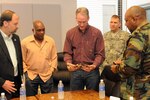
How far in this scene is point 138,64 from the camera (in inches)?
89.2

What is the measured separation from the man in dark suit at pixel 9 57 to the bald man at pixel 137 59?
1237 millimetres

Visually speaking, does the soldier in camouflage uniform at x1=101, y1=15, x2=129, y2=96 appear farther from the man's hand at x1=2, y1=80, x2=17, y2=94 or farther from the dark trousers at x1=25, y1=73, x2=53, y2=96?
the man's hand at x1=2, y1=80, x2=17, y2=94

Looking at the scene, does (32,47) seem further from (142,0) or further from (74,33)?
(142,0)

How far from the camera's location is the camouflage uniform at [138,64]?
2.26 m

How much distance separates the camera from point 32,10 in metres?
5.22

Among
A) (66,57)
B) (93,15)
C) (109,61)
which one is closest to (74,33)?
(66,57)

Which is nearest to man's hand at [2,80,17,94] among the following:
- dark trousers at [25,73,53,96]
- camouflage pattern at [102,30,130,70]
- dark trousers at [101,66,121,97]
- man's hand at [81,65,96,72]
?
dark trousers at [25,73,53,96]

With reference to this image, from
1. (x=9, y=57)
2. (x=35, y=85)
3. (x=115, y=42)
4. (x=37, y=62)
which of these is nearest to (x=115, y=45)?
(x=115, y=42)

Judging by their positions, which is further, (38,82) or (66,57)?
(38,82)

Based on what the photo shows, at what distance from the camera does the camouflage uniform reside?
2260 millimetres

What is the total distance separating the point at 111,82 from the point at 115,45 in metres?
1.24

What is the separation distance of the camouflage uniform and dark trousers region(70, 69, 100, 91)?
891mm

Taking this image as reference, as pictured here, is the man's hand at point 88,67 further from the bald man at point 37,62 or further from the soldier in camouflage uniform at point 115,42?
the soldier in camouflage uniform at point 115,42

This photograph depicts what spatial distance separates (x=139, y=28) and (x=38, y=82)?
1.83 m
